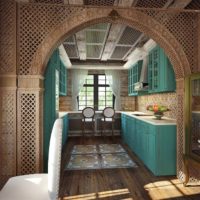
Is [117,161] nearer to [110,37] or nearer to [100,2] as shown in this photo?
[110,37]

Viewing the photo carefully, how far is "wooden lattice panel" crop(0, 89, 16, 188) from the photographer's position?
8.82ft

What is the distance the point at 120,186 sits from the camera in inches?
114

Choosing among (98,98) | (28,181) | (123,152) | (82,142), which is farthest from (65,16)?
(98,98)

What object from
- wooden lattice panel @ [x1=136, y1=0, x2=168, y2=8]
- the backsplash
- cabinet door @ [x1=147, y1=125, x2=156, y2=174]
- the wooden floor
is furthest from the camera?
the backsplash

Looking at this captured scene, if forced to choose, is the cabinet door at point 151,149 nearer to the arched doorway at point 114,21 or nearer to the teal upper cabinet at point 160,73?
the arched doorway at point 114,21

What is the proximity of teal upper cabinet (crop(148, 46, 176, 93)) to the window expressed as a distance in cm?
300

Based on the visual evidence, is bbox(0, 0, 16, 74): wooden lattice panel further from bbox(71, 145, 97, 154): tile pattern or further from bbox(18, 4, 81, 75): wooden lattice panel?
bbox(71, 145, 97, 154): tile pattern

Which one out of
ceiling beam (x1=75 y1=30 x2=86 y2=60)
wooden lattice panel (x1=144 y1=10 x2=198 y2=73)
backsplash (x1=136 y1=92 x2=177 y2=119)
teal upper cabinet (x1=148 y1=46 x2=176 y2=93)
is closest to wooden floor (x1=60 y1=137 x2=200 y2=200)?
backsplash (x1=136 y1=92 x2=177 y2=119)

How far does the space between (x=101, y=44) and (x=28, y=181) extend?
3.99 metres

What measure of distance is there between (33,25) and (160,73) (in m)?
2.64

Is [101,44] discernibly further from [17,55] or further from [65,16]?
[17,55]

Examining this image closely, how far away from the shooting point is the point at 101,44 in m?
5.06

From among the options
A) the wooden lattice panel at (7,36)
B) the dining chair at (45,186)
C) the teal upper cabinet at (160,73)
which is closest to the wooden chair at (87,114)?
the teal upper cabinet at (160,73)

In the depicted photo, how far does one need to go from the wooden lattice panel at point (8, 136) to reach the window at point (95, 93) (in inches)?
192
